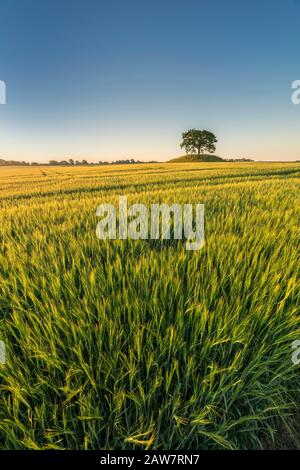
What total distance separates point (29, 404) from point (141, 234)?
1.41m

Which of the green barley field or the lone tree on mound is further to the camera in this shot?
the lone tree on mound

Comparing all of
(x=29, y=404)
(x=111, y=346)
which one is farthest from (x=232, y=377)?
(x=29, y=404)

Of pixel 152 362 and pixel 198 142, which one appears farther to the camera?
pixel 198 142

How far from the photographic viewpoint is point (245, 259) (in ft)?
5.23

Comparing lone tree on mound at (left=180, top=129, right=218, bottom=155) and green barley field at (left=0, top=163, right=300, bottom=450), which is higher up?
lone tree on mound at (left=180, top=129, right=218, bottom=155)

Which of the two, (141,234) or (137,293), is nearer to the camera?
(137,293)

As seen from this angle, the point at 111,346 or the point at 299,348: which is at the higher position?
the point at 111,346

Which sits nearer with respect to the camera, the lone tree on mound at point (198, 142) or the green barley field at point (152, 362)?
the green barley field at point (152, 362)

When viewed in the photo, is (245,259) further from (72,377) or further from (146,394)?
(72,377)

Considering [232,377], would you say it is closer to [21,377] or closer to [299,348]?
[299,348]

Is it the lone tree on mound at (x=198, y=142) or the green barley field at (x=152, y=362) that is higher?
the lone tree on mound at (x=198, y=142)
